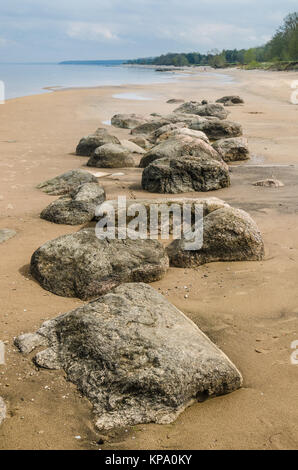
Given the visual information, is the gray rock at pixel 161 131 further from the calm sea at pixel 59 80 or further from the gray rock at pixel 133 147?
the calm sea at pixel 59 80

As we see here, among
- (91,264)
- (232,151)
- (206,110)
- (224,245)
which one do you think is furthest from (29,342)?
(206,110)

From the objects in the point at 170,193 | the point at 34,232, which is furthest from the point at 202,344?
the point at 170,193

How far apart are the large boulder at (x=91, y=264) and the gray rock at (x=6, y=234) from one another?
1.19 m

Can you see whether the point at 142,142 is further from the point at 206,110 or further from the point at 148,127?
the point at 206,110

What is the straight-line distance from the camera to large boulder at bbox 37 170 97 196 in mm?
8070

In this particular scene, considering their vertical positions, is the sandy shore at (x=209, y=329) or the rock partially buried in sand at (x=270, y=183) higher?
the rock partially buried in sand at (x=270, y=183)

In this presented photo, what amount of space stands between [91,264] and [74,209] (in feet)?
7.27

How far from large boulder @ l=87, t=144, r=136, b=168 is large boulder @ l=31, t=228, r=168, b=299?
18.0 feet

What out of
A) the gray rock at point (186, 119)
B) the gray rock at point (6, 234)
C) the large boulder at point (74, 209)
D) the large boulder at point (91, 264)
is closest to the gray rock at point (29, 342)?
the large boulder at point (91, 264)

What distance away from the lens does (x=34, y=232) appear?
614cm

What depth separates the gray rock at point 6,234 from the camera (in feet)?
19.0

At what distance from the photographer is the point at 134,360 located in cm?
309

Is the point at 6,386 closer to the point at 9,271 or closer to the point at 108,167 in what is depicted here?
the point at 9,271

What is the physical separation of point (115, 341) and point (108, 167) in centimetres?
739
